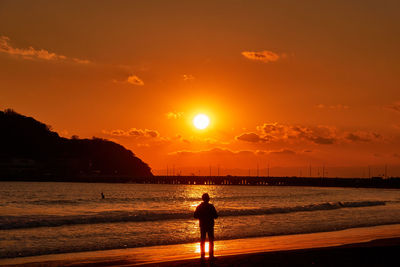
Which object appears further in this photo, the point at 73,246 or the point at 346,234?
the point at 346,234

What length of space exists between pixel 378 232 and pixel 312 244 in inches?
315

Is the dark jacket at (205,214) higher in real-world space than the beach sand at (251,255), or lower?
higher

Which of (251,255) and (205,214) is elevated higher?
(205,214)

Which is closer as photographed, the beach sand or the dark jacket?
the dark jacket

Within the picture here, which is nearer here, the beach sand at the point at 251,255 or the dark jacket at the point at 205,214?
the dark jacket at the point at 205,214

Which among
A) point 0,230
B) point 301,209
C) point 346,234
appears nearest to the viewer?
point 346,234

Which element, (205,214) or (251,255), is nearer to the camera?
(205,214)

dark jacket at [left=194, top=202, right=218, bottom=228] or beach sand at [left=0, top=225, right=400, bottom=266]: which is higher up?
dark jacket at [left=194, top=202, right=218, bottom=228]

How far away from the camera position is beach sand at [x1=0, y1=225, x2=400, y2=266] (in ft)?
56.0

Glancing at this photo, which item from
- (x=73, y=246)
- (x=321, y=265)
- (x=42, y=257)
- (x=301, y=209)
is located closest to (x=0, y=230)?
(x=73, y=246)

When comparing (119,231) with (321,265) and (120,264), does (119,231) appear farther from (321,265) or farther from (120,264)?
(321,265)

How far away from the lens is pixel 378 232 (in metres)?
29.8

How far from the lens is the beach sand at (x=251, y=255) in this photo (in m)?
17.1

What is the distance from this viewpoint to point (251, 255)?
18672 millimetres
